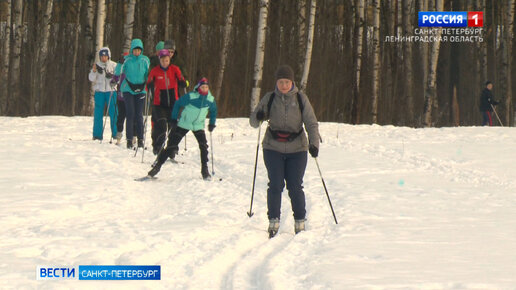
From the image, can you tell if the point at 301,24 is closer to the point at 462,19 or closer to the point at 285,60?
the point at 285,60

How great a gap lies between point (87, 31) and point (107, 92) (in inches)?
377

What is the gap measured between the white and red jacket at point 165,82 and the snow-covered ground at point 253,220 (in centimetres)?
113

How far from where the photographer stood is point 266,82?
2981 centimetres

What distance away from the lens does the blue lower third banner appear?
5730 mm

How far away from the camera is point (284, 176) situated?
7.71 metres

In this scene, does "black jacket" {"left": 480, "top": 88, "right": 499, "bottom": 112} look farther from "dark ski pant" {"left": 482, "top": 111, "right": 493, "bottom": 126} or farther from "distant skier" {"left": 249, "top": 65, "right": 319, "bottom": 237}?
"distant skier" {"left": 249, "top": 65, "right": 319, "bottom": 237}

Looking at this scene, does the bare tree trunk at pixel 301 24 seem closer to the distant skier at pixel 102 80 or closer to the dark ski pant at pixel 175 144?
the distant skier at pixel 102 80

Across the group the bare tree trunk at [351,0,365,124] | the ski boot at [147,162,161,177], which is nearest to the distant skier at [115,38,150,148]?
the ski boot at [147,162,161,177]

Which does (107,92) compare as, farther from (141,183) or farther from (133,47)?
(141,183)

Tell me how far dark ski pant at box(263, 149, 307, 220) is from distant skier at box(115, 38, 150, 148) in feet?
20.8

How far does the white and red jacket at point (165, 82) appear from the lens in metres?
12.6

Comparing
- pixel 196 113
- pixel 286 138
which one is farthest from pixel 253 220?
pixel 196 113

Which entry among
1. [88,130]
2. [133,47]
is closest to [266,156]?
[133,47]

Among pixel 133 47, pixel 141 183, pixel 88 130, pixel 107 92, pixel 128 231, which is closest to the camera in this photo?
pixel 128 231
